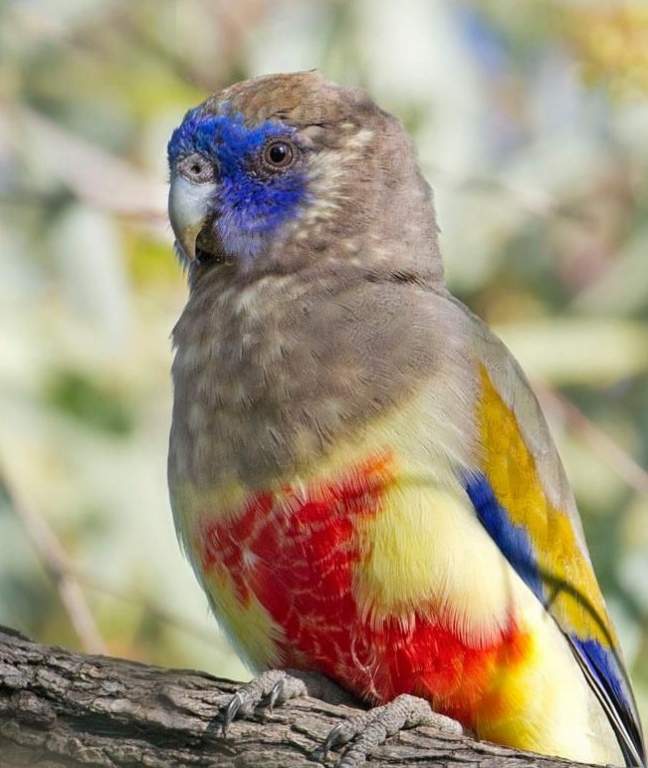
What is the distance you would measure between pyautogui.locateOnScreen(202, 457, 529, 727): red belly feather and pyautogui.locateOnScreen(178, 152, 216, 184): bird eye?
3.34 ft

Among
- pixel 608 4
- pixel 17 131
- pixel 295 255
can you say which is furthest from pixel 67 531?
pixel 608 4

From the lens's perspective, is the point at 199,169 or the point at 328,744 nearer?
the point at 328,744

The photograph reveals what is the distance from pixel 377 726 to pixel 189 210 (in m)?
1.56

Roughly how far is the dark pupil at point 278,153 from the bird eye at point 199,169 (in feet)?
0.55

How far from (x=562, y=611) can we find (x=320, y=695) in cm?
67

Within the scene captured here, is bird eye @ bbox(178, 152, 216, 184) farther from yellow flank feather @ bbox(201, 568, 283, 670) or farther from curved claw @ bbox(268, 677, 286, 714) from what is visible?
curved claw @ bbox(268, 677, 286, 714)

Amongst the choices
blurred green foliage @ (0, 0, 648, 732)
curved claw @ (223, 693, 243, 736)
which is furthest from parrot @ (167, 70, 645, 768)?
blurred green foliage @ (0, 0, 648, 732)

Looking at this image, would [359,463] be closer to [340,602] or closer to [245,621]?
[340,602]

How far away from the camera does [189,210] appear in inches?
178

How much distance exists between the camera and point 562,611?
432 centimetres

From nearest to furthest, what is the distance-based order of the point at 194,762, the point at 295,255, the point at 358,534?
the point at 194,762 < the point at 358,534 < the point at 295,255

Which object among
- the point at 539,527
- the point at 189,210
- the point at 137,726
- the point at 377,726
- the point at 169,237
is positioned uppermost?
the point at 169,237

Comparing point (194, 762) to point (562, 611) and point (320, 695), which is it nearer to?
point (320, 695)

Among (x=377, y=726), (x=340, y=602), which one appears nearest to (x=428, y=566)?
(x=340, y=602)
